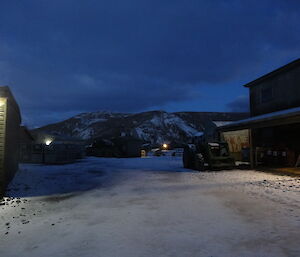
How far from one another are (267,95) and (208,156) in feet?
28.1

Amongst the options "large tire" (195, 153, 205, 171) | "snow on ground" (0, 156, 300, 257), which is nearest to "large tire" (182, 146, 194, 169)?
"large tire" (195, 153, 205, 171)

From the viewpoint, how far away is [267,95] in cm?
2139

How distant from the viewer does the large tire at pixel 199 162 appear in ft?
55.4

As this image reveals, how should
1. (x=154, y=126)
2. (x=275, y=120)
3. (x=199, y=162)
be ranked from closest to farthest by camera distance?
(x=275, y=120)
(x=199, y=162)
(x=154, y=126)

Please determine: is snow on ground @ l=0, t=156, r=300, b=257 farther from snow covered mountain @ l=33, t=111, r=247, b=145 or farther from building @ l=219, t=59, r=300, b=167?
snow covered mountain @ l=33, t=111, r=247, b=145

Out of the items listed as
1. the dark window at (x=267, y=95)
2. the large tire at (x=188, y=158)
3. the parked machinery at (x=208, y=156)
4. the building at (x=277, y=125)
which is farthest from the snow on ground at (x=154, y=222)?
the dark window at (x=267, y=95)

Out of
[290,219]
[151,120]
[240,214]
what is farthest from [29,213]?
[151,120]

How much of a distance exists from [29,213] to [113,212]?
2.35 meters

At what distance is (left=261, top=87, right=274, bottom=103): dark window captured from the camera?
819 inches

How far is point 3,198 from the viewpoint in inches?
351

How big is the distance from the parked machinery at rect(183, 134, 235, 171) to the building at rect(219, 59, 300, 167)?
2001 millimetres

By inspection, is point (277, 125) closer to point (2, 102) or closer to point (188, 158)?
point (188, 158)

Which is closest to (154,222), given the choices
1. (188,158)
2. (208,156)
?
(208,156)

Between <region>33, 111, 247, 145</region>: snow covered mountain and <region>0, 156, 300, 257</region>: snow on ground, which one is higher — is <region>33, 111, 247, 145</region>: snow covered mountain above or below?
above
